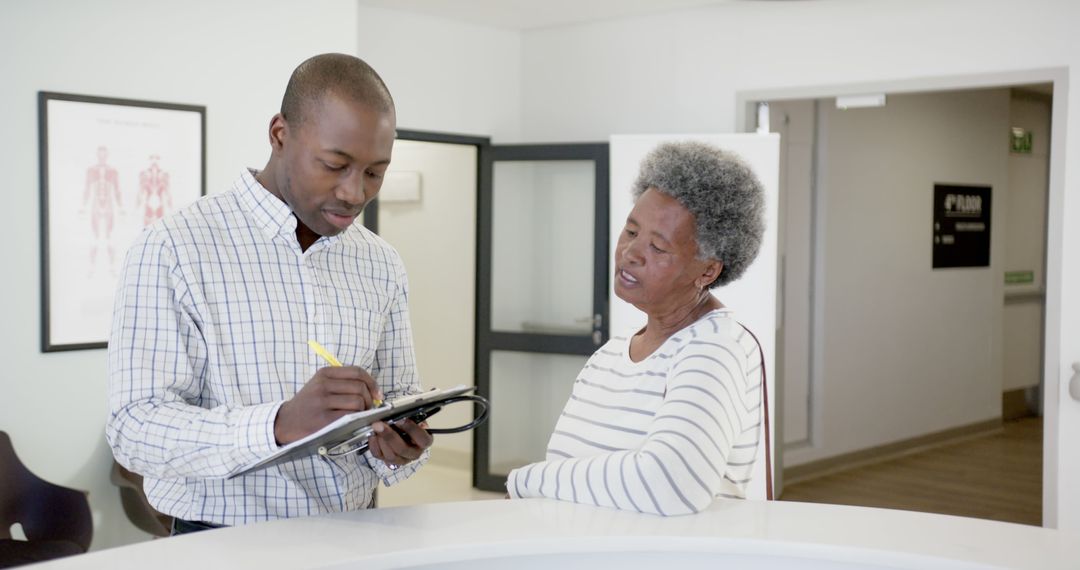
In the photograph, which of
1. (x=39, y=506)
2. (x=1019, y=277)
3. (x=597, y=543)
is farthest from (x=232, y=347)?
(x=1019, y=277)

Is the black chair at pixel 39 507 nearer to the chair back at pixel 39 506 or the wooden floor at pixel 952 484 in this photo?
the chair back at pixel 39 506

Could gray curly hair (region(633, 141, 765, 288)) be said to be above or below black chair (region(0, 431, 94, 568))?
above

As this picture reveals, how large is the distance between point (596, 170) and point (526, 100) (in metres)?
0.92

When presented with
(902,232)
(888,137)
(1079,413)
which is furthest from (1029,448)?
(1079,413)

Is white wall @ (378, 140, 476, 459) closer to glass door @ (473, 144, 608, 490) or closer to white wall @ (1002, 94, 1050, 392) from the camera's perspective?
glass door @ (473, 144, 608, 490)

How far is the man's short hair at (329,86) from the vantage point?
175 centimetres

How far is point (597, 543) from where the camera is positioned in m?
1.52

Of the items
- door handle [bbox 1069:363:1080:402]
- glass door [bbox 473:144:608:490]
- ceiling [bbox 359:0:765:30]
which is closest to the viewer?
door handle [bbox 1069:363:1080:402]

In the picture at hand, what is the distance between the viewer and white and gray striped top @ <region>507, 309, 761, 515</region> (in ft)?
5.30

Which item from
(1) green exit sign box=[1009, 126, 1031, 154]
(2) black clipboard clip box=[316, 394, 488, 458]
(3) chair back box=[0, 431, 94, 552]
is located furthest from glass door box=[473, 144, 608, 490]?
(1) green exit sign box=[1009, 126, 1031, 154]

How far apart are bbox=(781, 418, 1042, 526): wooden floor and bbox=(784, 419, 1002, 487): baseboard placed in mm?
67

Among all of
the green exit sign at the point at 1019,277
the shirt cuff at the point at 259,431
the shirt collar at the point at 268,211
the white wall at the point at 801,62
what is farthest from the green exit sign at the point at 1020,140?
the shirt cuff at the point at 259,431

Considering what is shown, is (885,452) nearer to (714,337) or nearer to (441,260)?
(441,260)

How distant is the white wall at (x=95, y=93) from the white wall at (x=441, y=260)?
2481mm
